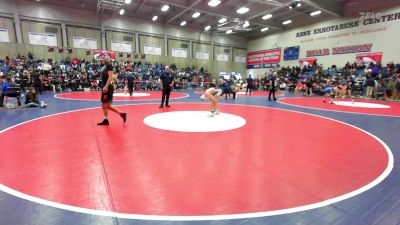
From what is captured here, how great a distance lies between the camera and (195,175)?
3.17 metres

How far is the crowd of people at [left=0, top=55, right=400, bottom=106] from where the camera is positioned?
52.5 ft

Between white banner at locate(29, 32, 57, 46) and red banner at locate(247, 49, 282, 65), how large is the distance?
79.3 feet

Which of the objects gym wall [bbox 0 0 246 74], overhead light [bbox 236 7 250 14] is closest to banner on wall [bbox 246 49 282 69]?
gym wall [bbox 0 0 246 74]

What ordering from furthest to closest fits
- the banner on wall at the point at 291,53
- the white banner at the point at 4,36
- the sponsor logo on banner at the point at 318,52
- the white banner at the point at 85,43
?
the banner on wall at the point at 291,53, the sponsor logo on banner at the point at 318,52, the white banner at the point at 85,43, the white banner at the point at 4,36

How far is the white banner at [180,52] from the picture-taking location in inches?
1115

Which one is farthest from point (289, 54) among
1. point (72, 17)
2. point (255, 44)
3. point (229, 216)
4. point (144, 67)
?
point (229, 216)

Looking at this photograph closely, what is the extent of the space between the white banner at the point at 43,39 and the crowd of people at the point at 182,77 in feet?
5.95

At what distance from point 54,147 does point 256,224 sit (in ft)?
12.8

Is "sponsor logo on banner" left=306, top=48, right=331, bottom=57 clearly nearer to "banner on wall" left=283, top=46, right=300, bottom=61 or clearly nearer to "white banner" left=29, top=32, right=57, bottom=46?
"banner on wall" left=283, top=46, right=300, bottom=61

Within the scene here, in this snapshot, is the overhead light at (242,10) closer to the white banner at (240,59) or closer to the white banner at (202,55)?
the white banner at (202,55)

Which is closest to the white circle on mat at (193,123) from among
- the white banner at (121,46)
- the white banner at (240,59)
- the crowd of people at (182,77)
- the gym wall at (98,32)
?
the crowd of people at (182,77)

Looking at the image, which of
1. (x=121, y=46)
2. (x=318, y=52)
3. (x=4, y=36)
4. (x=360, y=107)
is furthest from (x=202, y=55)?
(x=360, y=107)

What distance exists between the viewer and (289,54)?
2711 cm

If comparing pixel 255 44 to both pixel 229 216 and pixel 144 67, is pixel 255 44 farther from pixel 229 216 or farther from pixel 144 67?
pixel 229 216
